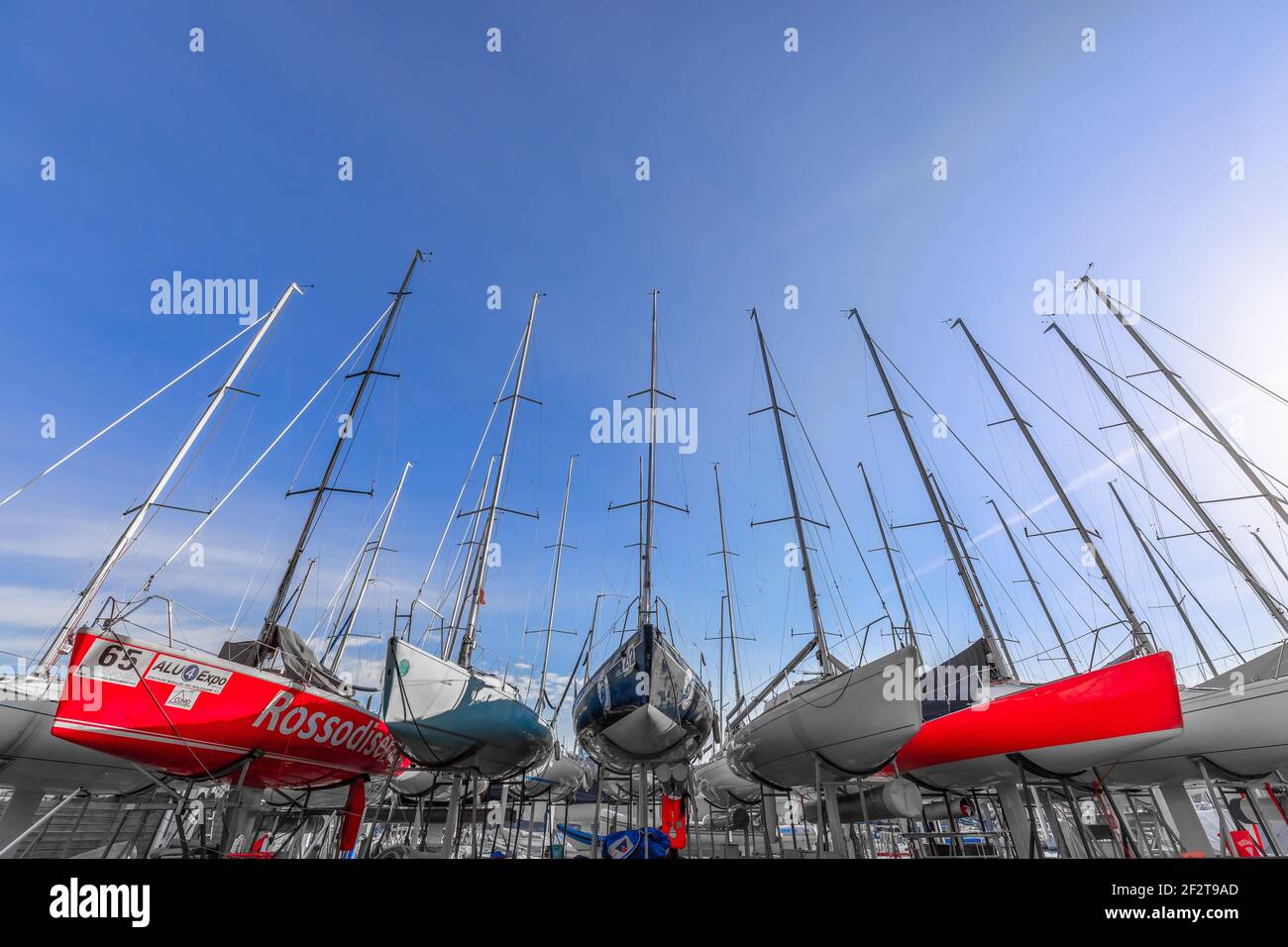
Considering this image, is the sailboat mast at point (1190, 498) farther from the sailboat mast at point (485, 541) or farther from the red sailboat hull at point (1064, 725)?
the sailboat mast at point (485, 541)

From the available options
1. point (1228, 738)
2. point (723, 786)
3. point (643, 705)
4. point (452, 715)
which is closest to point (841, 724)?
point (643, 705)

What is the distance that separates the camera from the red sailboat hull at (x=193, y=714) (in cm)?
655

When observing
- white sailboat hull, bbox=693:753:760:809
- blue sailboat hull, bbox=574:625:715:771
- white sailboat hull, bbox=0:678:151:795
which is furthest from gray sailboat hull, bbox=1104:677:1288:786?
white sailboat hull, bbox=0:678:151:795

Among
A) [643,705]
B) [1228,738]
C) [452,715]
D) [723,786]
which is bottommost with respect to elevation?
[723,786]

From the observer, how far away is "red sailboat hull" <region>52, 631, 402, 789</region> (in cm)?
655

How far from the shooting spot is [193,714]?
712 centimetres

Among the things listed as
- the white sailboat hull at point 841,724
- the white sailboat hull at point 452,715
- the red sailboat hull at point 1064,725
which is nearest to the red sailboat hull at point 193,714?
the white sailboat hull at point 452,715

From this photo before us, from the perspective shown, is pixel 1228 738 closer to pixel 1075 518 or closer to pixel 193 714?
pixel 1075 518

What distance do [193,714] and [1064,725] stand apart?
40.9 feet

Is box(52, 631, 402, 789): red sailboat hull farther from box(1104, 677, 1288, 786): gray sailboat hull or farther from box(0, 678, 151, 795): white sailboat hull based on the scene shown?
box(1104, 677, 1288, 786): gray sailboat hull

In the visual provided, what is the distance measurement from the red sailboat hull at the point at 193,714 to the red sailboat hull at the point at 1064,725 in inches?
422
